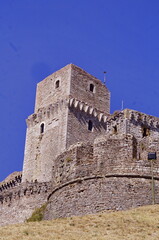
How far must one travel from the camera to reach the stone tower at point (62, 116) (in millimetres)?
52594

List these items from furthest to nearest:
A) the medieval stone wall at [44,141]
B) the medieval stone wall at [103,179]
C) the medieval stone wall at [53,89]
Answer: the medieval stone wall at [53,89] < the medieval stone wall at [44,141] < the medieval stone wall at [103,179]

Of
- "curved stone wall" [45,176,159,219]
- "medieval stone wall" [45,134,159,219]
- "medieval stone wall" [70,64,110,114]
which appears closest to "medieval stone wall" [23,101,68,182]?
"medieval stone wall" [70,64,110,114]

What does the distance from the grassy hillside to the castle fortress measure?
2.88m

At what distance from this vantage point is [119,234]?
55.5ft

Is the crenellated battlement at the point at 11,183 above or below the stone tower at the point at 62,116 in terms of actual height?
below

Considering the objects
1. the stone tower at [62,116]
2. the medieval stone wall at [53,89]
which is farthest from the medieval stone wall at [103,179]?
the medieval stone wall at [53,89]

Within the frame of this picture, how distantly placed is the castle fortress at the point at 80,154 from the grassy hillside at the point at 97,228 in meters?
2.88

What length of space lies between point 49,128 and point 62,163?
30110 millimetres

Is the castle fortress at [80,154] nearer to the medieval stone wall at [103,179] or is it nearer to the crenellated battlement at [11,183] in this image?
the medieval stone wall at [103,179]

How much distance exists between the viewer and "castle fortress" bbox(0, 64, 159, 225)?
2266cm

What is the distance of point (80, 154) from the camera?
24141 millimetres

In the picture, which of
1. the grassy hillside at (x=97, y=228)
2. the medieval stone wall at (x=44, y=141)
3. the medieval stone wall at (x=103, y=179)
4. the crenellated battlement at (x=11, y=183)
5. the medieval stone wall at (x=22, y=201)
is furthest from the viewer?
the crenellated battlement at (x=11, y=183)

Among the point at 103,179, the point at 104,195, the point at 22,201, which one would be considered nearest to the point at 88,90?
the point at 22,201

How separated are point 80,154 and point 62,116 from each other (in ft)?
97.5
